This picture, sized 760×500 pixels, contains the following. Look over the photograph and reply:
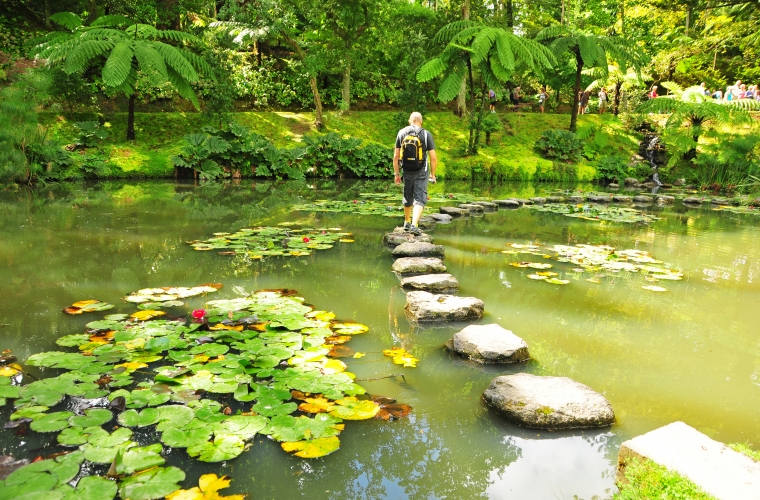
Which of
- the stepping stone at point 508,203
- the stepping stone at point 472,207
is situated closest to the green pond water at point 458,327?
the stepping stone at point 472,207

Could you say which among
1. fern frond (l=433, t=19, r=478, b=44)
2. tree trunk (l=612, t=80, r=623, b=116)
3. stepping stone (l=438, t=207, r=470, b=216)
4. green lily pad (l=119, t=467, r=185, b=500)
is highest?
fern frond (l=433, t=19, r=478, b=44)

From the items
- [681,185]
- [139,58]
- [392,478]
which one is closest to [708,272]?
[392,478]

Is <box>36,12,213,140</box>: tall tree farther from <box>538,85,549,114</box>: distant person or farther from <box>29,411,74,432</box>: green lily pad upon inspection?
<box>538,85,549,114</box>: distant person

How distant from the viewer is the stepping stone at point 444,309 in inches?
124

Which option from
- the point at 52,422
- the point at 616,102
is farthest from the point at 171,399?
the point at 616,102

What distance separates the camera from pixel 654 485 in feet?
4.71

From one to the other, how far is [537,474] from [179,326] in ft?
6.73

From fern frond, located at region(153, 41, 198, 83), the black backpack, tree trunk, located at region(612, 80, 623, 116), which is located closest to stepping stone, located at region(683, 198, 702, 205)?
the black backpack

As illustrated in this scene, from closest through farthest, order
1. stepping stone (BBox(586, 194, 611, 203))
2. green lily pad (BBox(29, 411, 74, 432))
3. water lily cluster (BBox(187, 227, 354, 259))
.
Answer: green lily pad (BBox(29, 411, 74, 432)), water lily cluster (BBox(187, 227, 354, 259)), stepping stone (BBox(586, 194, 611, 203))

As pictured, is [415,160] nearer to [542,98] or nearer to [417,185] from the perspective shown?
[417,185]

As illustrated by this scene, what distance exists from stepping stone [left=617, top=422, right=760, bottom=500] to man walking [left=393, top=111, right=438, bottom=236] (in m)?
3.93

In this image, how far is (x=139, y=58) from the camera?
986 centimetres

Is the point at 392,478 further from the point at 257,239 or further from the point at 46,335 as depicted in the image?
the point at 257,239

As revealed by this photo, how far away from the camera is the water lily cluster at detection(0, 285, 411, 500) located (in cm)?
158
